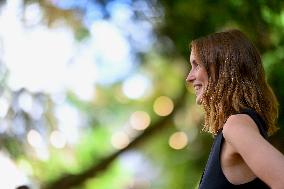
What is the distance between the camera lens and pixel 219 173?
1.41 metres

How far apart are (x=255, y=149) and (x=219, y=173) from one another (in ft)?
0.49

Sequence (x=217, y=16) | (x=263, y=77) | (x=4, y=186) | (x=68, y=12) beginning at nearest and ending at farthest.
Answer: (x=263, y=77) → (x=217, y=16) → (x=4, y=186) → (x=68, y=12)

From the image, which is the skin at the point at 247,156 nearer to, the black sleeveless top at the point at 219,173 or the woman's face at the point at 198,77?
the black sleeveless top at the point at 219,173

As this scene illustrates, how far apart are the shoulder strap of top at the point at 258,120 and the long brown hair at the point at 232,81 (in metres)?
0.03

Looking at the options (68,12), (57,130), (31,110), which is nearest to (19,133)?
(31,110)

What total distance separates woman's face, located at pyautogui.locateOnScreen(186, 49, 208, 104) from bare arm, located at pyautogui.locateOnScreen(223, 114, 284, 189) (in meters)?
0.16

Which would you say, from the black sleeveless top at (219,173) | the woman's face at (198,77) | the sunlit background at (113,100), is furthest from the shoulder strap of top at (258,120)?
the sunlit background at (113,100)

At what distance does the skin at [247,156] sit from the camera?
4.14 feet

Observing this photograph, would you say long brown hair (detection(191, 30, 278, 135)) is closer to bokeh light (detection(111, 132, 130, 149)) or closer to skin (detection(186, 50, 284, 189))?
skin (detection(186, 50, 284, 189))

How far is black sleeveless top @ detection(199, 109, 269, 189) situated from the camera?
1.37m

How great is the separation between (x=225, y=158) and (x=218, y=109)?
127 mm

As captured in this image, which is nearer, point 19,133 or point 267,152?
point 267,152

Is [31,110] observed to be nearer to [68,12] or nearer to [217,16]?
[68,12]

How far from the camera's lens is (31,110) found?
18.4ft
